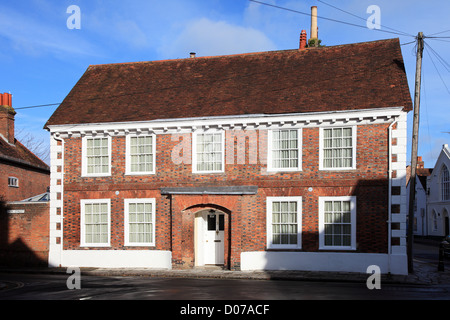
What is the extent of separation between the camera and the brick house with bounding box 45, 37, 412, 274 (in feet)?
62.7

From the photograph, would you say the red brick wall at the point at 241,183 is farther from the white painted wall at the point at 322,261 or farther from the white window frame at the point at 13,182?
the white window frame at the point at 13,182

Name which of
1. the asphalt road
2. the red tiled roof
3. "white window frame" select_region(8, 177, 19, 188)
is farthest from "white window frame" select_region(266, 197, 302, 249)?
"white window frame" select_region(8, 177, 19, 188)

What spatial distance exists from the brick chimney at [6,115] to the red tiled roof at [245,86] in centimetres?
761

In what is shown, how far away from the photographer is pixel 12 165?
29.6m

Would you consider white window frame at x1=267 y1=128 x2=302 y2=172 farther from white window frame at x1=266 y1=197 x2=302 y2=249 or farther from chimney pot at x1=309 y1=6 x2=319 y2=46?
Answer: chimney pot at x1=309 y1=6 x2=319 y2=46

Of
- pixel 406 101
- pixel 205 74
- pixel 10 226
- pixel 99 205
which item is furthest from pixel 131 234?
pixel 406 101

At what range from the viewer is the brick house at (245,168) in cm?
1911

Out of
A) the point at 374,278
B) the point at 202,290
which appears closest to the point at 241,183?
the point at 374,278

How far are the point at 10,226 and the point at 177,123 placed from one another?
9.11 m

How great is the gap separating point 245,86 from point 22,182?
16.3 m

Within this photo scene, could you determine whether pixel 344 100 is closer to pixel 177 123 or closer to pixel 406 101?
pixel 406 101

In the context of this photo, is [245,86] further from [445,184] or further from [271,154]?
[445,184]

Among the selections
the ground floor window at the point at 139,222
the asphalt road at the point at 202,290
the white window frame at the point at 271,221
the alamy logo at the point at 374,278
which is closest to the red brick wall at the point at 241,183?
the white window frame at the point at 271,221

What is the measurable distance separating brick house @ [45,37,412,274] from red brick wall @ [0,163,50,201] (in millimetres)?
7798
